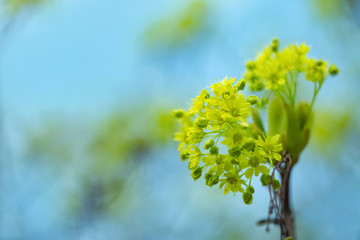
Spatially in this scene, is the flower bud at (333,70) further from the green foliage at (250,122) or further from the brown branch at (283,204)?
the brown branch at (283,204)

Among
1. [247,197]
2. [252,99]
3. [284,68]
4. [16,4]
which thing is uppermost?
[16,4]

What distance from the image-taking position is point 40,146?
6.97 ft

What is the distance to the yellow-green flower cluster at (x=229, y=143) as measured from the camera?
1.98ft

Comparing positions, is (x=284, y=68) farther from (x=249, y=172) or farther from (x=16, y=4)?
(x=16, y=4)

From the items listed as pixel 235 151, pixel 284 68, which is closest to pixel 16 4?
pixel 284 68

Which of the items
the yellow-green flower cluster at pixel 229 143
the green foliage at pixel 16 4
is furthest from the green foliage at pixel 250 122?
the green foliage at pixel 16 4

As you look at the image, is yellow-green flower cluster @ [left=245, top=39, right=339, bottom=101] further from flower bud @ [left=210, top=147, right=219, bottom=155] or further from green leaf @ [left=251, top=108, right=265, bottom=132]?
flower bud @ [left=210, top=147, right=219, bottom=155]

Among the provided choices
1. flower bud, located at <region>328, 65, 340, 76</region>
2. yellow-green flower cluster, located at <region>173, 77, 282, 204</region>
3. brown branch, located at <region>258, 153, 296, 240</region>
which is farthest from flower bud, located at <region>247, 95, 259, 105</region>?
flower bud, located at <region>328, 65, 340, 76</region>

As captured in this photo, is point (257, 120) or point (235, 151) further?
point (257, 120)

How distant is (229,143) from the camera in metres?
0.61

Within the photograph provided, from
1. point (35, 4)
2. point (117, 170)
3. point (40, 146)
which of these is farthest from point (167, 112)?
point (35, 4)

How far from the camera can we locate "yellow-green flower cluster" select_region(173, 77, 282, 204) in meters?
0.60

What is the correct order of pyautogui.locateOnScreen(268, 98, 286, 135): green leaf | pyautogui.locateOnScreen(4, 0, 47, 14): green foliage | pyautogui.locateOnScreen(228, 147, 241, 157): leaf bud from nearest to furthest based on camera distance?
pyautogui.locateOnScreen(228, 147, 241, 157): leaf bud < pyautogui.locateOnScreen(268, 98, 286, 135): green leaf < pyautogui.locateOnScreen(4, 0, 47, 14): green foliage

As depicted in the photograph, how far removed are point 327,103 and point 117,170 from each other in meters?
1.11
